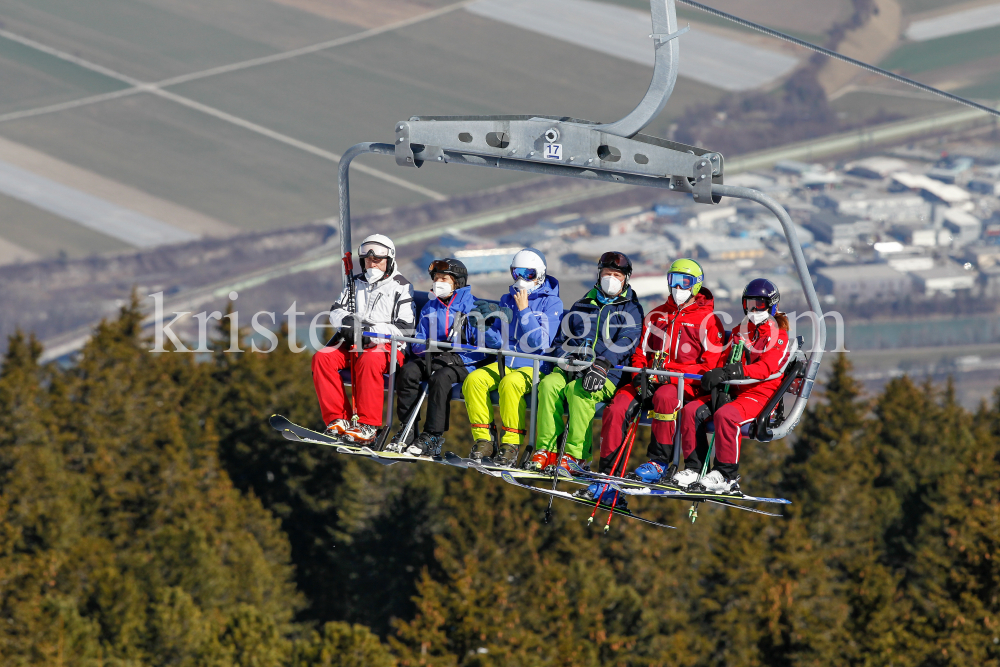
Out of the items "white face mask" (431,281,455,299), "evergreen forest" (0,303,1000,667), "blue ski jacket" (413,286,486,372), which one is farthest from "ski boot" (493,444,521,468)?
"evergreen forest" (0,303,1000,667)

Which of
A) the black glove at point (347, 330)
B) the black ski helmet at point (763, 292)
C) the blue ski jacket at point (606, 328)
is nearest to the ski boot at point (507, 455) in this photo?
the blue ski jacket at point (606, 328)

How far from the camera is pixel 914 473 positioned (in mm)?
73438

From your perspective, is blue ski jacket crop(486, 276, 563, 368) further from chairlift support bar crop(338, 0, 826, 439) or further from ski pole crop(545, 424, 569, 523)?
chairlift support bar crop(338, 0, 826, 439)

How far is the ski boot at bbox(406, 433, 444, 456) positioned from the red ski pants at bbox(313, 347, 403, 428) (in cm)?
53

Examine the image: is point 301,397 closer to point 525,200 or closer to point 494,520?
point 494,520

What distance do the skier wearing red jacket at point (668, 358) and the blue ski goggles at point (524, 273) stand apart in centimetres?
141

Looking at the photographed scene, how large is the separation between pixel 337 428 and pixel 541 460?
8.48 feet

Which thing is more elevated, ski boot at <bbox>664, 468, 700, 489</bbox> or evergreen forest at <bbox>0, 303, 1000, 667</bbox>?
ski boot at <bbox>664, 468, 700, 489</bbox>

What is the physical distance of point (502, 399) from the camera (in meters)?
15.8

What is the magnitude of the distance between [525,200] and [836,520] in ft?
406

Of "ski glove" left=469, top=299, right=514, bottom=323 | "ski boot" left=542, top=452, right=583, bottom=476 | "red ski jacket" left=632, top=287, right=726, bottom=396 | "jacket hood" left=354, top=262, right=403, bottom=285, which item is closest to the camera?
"ski boot" left=542, top=452, right=583, bottom=476

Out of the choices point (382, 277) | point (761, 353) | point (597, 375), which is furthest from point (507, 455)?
point (761, 353)

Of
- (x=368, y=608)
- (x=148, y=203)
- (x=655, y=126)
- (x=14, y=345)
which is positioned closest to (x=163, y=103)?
(x=148, y=203)

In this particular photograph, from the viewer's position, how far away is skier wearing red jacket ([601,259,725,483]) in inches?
601
